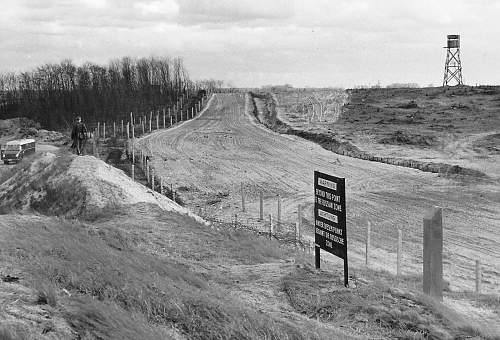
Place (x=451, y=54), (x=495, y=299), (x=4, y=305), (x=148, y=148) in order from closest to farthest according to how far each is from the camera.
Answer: (x=4, y=305) → (x=495, y=299) → (x=148, y=148) → (x=451, y=54)

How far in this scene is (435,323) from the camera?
930cm

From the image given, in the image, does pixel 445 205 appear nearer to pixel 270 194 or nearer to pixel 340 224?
pixel 270 194

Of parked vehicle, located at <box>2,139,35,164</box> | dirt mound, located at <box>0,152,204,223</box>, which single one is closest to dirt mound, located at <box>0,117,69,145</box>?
parked vehicle, located at <box>2,139,35,164</box>

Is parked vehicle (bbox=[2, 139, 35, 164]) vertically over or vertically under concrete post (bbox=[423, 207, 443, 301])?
under

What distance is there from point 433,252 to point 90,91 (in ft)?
307

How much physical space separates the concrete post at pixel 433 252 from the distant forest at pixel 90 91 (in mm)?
72045

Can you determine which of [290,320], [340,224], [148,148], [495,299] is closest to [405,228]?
[495,299]

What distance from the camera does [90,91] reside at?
10031 cm

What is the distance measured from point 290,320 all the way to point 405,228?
17.5 m

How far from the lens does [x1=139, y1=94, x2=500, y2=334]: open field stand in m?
21.6

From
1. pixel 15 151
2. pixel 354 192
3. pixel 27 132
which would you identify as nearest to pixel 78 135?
pixel 354 192

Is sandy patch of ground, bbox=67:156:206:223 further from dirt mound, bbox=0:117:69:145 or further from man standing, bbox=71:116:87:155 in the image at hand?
dirt mound, bbox=0:117:69:145

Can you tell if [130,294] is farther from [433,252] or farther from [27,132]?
[27,132]

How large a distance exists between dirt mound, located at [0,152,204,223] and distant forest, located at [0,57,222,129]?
59414 millimetres
